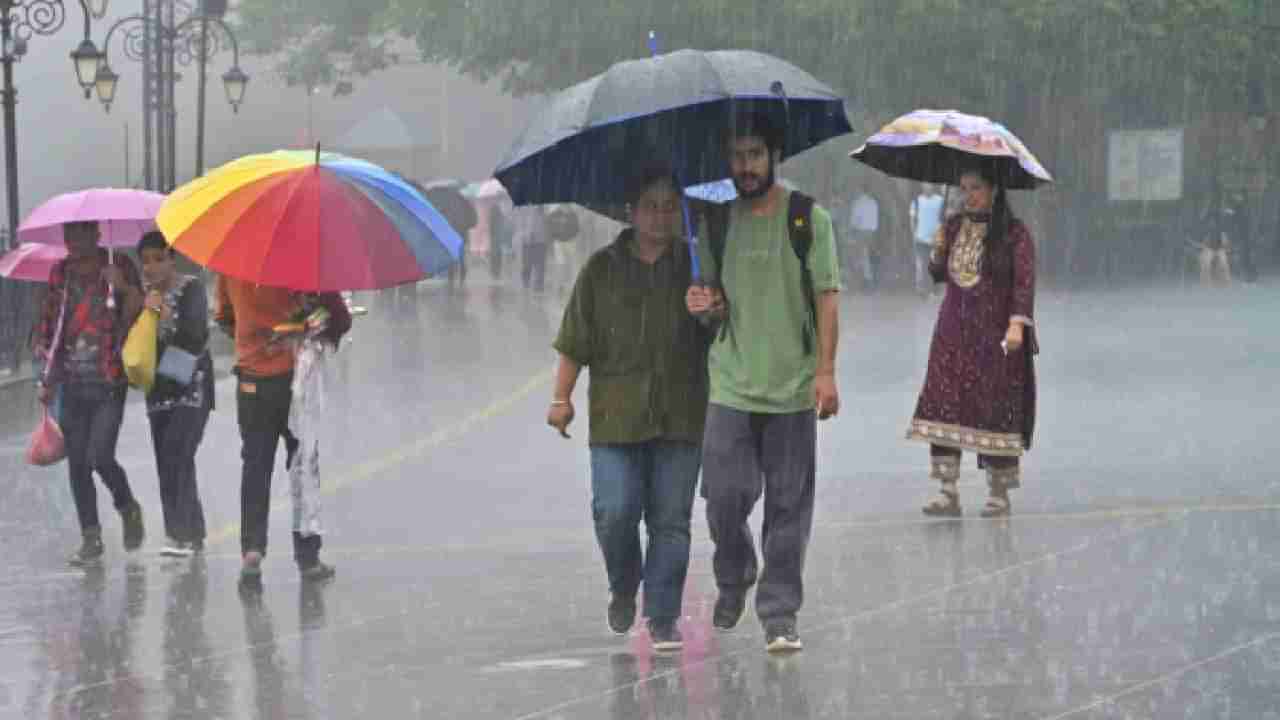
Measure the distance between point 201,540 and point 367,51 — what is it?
135 ft

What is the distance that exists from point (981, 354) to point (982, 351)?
0.02m

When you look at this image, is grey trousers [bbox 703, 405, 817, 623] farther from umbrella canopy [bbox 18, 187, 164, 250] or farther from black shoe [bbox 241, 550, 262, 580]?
umbrella canopy [bbox 18, 187, 164, 250]

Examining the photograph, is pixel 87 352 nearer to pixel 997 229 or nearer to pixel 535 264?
pixel 997 229

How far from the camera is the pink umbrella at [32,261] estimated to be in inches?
509

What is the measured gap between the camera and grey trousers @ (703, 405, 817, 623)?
28.0 ft

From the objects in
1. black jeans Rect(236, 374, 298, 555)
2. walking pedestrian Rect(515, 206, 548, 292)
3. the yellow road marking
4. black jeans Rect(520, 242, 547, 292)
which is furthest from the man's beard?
black jeans Rect(520, 242, 547, 292)

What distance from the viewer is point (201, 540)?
11891 mm

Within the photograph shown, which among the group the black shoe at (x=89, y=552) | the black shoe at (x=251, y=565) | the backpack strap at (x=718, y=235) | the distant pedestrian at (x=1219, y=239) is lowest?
the distant pedestrian at (x=1219, y=239)

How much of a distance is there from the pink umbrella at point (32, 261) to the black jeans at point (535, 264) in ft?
98.8

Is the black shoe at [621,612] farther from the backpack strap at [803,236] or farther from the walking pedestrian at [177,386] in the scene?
the walking pedestrian at [177,386]

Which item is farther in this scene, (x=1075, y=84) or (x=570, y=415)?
(x=1075, y=84)

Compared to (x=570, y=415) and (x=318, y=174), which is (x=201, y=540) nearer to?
(x=318, y=174)

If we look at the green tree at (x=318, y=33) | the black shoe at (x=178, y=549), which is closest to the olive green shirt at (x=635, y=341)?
the black shoe at (x=178, y=549)

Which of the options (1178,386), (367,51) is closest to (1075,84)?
(367,51)
